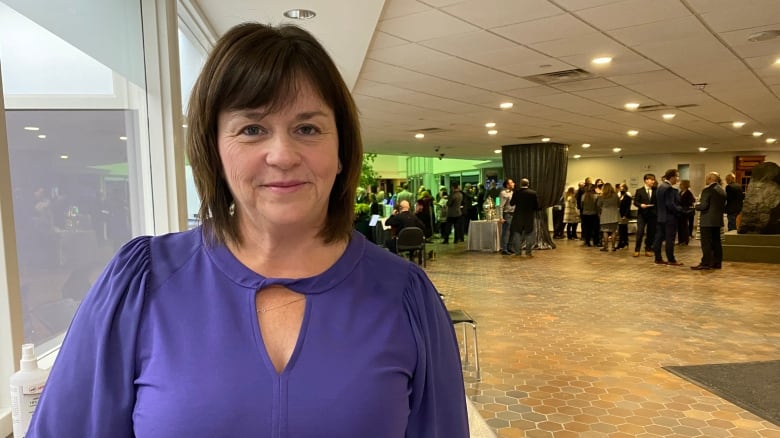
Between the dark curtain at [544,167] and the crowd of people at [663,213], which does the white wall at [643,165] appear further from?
the dark curtain at [544,167]

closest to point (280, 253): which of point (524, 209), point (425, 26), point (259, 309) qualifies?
point (259, 309)

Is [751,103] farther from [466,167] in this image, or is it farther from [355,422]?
[466,167]

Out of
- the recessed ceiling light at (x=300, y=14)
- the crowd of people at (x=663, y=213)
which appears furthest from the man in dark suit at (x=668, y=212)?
the recessed ceiling light at (x=300, y=14)

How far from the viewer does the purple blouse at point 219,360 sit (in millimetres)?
783

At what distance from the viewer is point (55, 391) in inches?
31.8

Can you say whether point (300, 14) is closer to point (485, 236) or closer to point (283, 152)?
point (283, 152)

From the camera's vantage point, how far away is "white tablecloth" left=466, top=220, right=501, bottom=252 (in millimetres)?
11383

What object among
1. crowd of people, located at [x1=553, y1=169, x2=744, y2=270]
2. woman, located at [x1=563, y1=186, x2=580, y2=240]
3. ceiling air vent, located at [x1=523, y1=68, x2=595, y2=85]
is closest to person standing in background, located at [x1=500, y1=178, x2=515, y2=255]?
crowd of people, located at [x1=553, y1=169, x2=744, y2=270]

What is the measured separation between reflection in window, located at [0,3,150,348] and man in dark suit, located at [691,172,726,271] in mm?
8585

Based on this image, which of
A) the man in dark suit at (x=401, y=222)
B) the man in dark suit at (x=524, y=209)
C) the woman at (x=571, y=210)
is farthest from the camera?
the woman at (x=571, y=210)

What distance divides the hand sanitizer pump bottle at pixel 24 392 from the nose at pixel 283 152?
71cm

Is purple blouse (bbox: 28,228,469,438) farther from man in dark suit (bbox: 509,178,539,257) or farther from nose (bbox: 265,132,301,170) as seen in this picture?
man in dark suit (bbox: 509,178,539,257)

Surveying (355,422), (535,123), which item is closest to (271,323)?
(355,422)

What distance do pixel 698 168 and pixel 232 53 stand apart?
21.4 m
